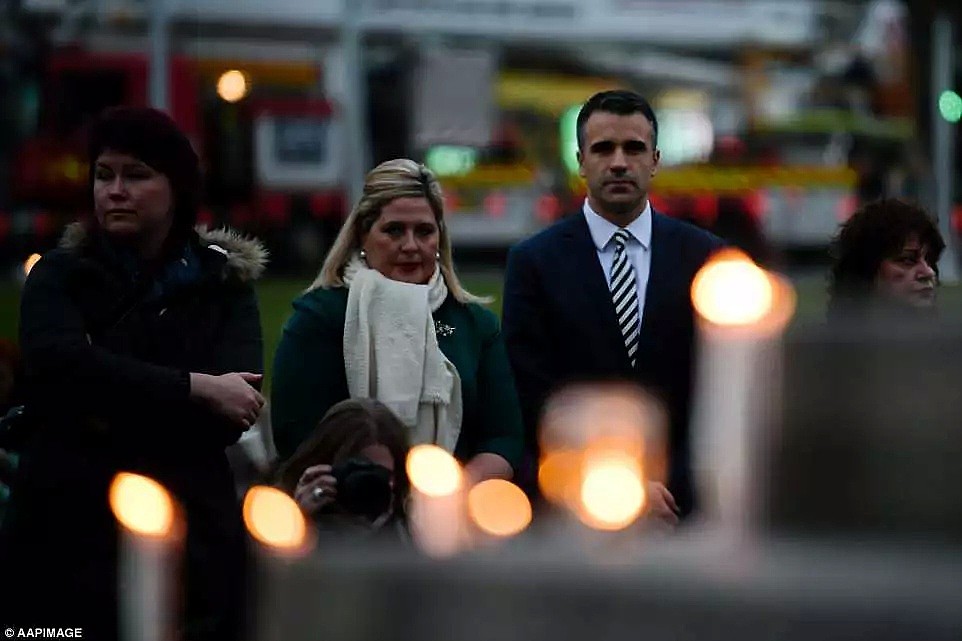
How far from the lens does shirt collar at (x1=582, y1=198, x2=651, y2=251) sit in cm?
596

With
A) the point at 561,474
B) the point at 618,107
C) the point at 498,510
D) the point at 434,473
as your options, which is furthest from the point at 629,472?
the point at 618,107

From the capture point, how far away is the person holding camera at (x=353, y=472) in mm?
4738

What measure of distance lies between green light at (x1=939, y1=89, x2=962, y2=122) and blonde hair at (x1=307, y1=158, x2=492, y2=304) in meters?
27.1

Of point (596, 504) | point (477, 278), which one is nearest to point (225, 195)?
point (477, 278)

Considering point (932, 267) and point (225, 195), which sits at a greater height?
point (225, 195)

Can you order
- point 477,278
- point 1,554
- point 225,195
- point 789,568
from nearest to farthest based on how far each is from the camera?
point 789,568
point 1,554
point 477,278
point 225,195

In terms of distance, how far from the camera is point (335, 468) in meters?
4.81

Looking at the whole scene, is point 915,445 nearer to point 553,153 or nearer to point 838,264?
point 838,264

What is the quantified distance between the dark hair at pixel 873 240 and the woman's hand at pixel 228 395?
1.85 meters

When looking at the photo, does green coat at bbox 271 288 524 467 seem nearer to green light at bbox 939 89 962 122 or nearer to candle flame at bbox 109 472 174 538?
candle flame at bbox 109 472 174 538

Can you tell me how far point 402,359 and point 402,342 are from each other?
44 mm

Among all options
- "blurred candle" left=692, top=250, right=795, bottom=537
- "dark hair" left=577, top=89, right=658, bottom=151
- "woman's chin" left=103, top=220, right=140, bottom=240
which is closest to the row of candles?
"blurred candle" left=692, top=250, right=795, bottom=537

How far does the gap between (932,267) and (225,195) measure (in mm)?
25269

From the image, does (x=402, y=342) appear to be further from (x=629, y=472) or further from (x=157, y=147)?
(x=629, y=472)
